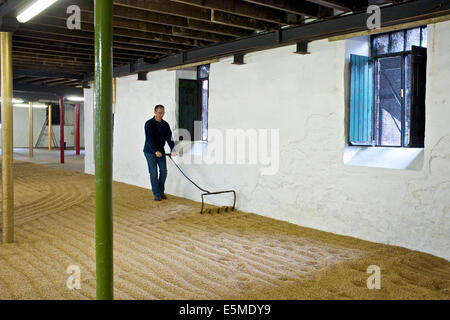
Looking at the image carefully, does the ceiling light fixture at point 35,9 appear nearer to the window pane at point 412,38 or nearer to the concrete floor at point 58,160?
the window pane at point 412,38

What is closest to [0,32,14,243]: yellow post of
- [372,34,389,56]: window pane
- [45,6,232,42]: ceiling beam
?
[45,6,232,42]: ceiling beam

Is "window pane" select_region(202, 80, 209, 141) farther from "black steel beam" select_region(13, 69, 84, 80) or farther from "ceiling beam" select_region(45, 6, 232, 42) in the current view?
"black steel beam" select_region(13, 69, 84, 80)

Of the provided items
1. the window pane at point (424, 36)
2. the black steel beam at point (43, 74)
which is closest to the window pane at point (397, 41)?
the window pane at point (424, 36)

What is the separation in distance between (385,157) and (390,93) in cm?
84

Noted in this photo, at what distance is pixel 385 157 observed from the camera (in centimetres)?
488

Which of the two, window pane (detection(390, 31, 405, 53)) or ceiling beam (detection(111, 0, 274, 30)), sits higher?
ceiling beam (detection(111, 0, 274, 30))

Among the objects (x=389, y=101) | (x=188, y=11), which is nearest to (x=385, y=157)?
(x=389, y=101)

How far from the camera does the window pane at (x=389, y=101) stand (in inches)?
195

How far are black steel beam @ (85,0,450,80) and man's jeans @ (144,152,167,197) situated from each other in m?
1.86

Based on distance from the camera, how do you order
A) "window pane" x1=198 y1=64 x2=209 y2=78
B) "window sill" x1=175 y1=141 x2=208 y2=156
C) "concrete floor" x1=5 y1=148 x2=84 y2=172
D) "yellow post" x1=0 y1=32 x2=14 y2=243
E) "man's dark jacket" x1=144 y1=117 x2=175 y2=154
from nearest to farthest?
"yellow post" x1=0 y1=32 x2=14 y2=243 < "man's dark jacket" x1=144 y1=117 x2=175 y2=154 < "window sill" x1=175 y1=141 x2=208 y2=156 < "window pane" x1=198 y1=64 x2=209 y2=78 < "concrete floor" x1=5 y1=148 x2=84 y2=172

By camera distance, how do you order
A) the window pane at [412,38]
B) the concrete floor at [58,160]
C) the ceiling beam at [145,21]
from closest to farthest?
the window pane at [412,38], the ceiling beam at [145,21], the concrete floor at [58,160]

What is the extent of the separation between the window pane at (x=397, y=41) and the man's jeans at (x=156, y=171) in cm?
440

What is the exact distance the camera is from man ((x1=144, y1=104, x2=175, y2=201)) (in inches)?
293

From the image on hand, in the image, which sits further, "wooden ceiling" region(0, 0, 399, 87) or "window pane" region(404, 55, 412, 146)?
"wooden ceiling" region(0, 0, 399, 87)
